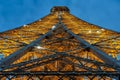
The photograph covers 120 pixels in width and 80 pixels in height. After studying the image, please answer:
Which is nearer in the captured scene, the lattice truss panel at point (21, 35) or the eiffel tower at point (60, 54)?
the eiffel tower at point (60, 54)

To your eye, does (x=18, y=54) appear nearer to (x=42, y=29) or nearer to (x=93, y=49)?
(x=93, y=49)

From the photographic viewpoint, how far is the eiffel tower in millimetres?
10695

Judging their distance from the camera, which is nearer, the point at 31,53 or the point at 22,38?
the point at 31,53

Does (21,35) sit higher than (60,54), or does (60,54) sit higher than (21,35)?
(21,35)

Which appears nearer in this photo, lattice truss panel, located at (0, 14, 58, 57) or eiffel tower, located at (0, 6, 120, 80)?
eiffel tower, located at (0, 6, 120, 80)

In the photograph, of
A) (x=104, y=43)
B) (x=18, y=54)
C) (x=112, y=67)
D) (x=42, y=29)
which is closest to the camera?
(x=112, y=67)

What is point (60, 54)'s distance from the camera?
44.7ft

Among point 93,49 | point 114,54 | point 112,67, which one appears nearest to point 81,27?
point 114,54

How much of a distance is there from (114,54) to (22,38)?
25.4 feet

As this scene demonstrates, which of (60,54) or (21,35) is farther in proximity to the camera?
(21,35)

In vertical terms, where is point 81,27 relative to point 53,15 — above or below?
below

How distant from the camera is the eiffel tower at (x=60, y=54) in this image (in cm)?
1070

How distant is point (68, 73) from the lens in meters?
10.4

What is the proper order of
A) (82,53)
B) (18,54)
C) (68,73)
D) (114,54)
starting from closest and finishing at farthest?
(68,73) < (18,54) < (82,53) < (114,54)
